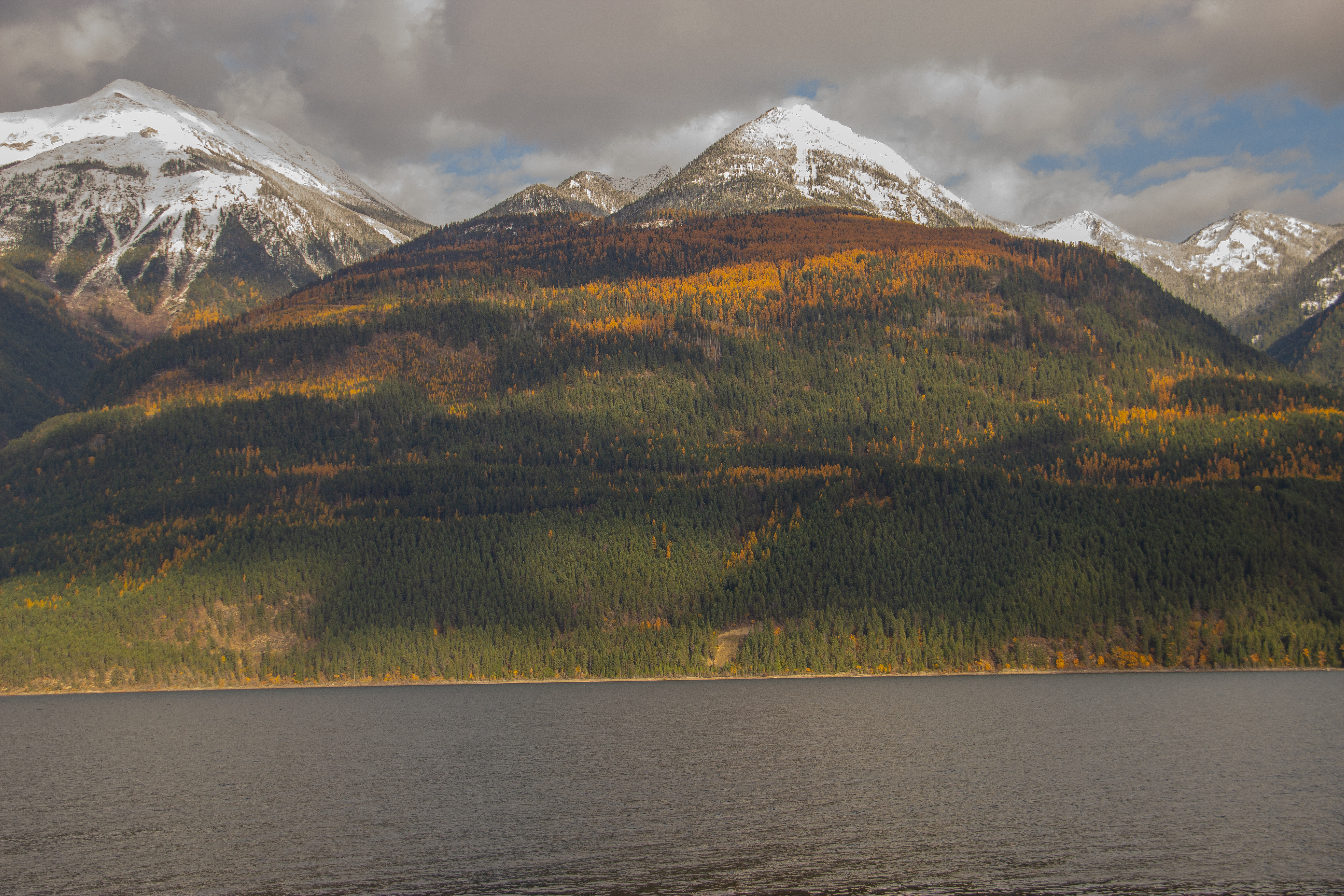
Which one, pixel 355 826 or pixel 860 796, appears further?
pixel 860 796

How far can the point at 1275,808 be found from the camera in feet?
330

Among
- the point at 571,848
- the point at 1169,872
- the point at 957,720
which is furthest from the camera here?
the point at 957,720

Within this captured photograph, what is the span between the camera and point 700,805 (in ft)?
354

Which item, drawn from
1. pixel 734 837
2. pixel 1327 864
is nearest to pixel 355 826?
pixel 734 837

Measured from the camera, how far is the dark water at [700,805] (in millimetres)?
82000

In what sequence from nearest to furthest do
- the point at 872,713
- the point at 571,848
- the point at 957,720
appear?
the point at 571,848 < the point at 957,720 < the point at 872,713

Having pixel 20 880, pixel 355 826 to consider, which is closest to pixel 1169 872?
pixel 355 826

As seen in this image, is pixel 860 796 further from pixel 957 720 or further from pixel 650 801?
pixel 957 720

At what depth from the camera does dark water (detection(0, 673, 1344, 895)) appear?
8200cm

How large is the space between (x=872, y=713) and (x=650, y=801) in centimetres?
7599

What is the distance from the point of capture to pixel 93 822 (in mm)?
103875

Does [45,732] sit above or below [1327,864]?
above

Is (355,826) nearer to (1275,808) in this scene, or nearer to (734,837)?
(734,837)

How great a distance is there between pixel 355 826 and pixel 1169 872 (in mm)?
66948
